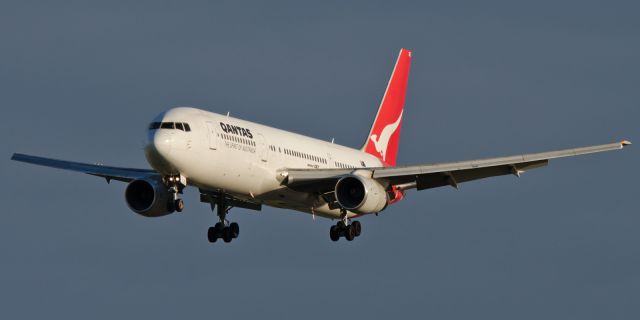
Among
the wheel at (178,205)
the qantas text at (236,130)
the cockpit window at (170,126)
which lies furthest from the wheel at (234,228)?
the cockpit window at (170,126)

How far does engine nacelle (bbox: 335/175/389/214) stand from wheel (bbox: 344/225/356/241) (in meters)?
2.45

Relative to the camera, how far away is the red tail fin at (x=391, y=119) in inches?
2766

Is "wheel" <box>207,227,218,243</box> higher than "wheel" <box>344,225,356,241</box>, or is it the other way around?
"wheel" <box>344,225,356,241</box>

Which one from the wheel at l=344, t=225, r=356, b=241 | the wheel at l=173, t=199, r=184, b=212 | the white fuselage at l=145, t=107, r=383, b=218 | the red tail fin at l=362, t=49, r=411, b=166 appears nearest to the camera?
the white fuselage at l=145, t=107, r=383, b=218

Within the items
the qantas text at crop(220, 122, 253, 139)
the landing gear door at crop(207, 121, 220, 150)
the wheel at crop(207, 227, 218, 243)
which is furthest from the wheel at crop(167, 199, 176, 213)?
the wheel at crop(207, 227, 218, 243)

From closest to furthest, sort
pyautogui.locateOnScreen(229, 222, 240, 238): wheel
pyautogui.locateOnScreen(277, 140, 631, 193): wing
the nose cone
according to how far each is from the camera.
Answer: the nose cone < pyautogui.locateOnScreen(277, 140, 631, 193): wing < pyautogui.locateOnScreen(229, 222, 240, 238): wheel

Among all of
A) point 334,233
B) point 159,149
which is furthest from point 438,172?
point 159,149

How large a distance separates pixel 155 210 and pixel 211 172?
202 inches

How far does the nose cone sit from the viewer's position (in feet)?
167

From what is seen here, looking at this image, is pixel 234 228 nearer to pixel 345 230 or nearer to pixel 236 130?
pixel 345 230

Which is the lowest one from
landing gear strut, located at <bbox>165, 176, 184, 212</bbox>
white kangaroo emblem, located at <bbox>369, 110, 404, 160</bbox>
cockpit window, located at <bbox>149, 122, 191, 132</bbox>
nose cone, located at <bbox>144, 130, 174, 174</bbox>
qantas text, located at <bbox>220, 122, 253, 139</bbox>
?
landing gear strut, located at <bbox>165, 176, 184, 212</bbox>

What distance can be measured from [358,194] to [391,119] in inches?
662

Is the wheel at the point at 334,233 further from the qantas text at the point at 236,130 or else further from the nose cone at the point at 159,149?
the nose cone at the point at 159,149

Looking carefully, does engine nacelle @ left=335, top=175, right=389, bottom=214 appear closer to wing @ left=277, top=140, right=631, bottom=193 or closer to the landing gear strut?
wing @ left=277, top=140, right=631, bottom=193
